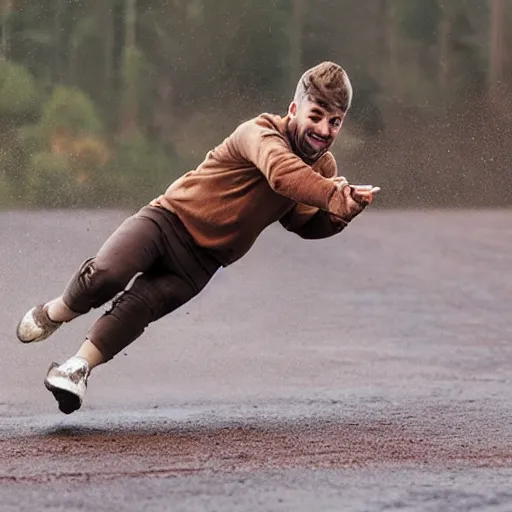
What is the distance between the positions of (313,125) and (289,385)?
0.68 m

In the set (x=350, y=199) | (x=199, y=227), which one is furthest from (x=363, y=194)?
(x=199, y=227)

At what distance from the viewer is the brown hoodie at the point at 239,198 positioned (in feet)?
4.77

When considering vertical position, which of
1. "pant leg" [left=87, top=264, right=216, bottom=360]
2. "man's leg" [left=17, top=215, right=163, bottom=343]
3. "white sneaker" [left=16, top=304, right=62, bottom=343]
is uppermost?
"man's leg" [left=17, top=215, right=163, bottom=343]

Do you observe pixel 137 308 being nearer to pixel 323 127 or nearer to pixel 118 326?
pixel 118 326

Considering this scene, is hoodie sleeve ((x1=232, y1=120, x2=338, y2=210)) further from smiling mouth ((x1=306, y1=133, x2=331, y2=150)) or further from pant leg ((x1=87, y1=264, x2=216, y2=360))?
pant leg ((x1=87, y1=264, x2=216, y2=360))

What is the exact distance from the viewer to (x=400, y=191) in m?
3.67

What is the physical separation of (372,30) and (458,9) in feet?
1.47

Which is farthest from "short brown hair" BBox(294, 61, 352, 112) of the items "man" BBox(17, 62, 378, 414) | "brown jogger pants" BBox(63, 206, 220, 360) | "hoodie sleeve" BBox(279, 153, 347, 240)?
"brown jogger pants" BBox(63, 206, 220, 360)

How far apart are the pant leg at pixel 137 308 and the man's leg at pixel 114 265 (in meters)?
0.03

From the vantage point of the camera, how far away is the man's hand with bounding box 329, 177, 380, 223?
133 cm

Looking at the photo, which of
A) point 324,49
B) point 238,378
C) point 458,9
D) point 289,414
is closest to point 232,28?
point 324,49

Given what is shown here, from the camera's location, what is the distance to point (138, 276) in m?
1.54

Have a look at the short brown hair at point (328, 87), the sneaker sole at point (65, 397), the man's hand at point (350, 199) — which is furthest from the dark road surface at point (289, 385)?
the short brown hair at point (328, 87)

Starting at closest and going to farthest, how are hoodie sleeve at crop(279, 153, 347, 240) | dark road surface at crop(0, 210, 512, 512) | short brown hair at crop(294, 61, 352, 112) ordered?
1. dark road surface at crop(0, 210, 512, 512)
2. short brown hair at crop(294, 61, 352, 112)
3. hoodie sleeve at crop(279, 153, 347, 240)
